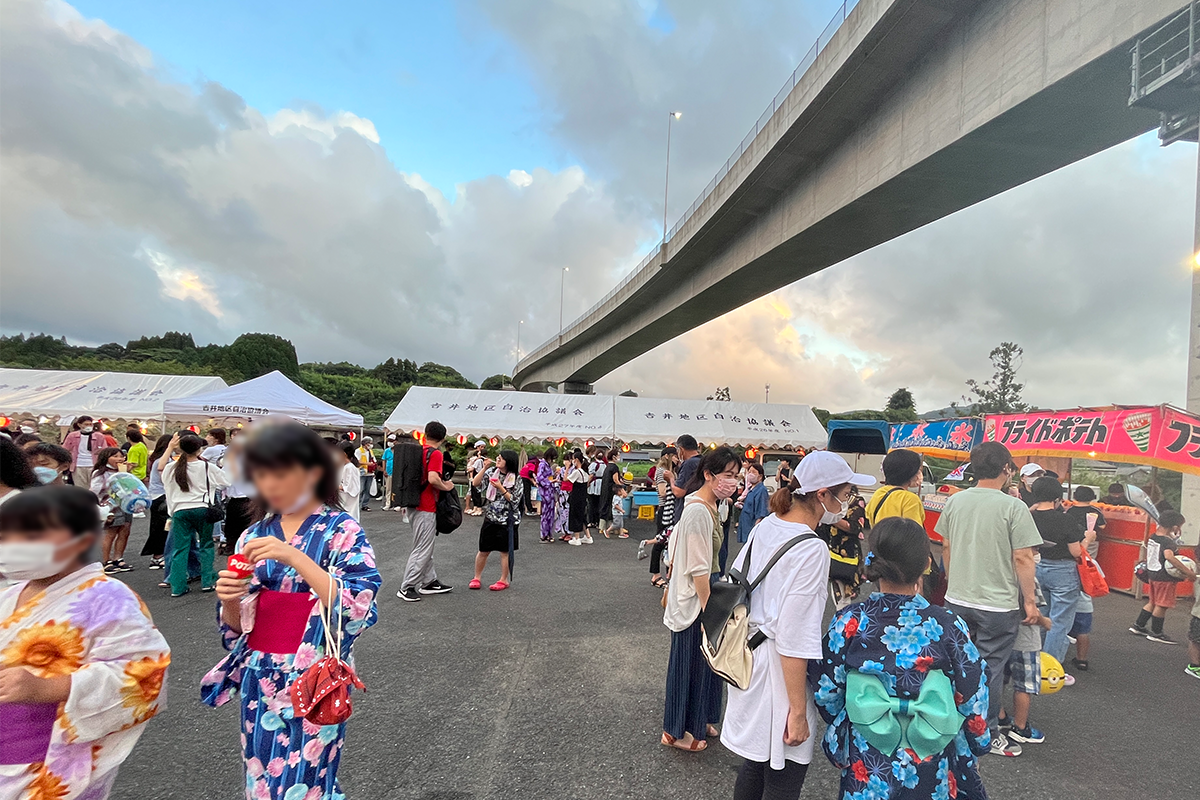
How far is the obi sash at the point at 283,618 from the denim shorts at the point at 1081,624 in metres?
6.10

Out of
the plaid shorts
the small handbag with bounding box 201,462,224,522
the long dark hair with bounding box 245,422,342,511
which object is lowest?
the plaid shorts

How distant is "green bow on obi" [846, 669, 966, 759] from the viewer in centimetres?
169

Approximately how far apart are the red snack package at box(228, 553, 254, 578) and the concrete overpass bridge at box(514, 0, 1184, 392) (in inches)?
398

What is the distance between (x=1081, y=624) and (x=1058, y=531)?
1141 mm

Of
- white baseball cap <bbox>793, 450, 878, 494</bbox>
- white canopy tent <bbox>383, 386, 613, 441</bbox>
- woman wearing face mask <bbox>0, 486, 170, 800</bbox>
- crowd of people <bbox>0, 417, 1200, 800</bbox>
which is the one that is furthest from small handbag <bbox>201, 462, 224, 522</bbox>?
white canopy tent <bbox>383, 386, 613, 441</bbox>

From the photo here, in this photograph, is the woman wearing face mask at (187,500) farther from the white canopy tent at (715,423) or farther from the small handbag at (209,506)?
the white canopy tent at (715,423)

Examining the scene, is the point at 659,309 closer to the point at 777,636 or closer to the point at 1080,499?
the point at 1080,499

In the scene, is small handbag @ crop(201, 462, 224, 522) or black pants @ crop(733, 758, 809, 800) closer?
black pants @ crop(733, 758, 809, 800)

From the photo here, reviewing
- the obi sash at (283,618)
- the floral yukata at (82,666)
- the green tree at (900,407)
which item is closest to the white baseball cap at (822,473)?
the obi sash at (283,618)

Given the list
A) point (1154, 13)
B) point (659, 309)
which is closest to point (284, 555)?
point (1154, 13)

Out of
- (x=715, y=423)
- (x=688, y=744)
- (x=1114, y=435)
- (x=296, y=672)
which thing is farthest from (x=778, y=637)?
(x=715, y=423)

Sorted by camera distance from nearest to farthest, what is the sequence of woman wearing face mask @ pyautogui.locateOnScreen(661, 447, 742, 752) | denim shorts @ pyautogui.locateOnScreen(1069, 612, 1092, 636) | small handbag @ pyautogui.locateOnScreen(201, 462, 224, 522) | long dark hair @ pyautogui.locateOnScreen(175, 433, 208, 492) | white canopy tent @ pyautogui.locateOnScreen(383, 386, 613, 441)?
woman wearing face mask @ pyautogui.locateOnScreen(661, 447, 742, 752) < denim shorts @ pyautogui.locateOnScreen(1069, 612, 1092, 636) < long dark hair @ pyautogui.locateOnScreen(175, 433, 208, 492) < small handbag @ pyautogui.locateOnScreen(201, 462, 224, 522) < white canopy tent @ pyautogui.locateOnScreen(383, 386, 613, 441)

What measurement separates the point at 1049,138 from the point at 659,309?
15396mm

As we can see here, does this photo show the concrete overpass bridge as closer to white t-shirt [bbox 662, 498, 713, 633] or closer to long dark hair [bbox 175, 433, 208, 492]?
white t-shirt [bbox 662, 498, 713, 633]
